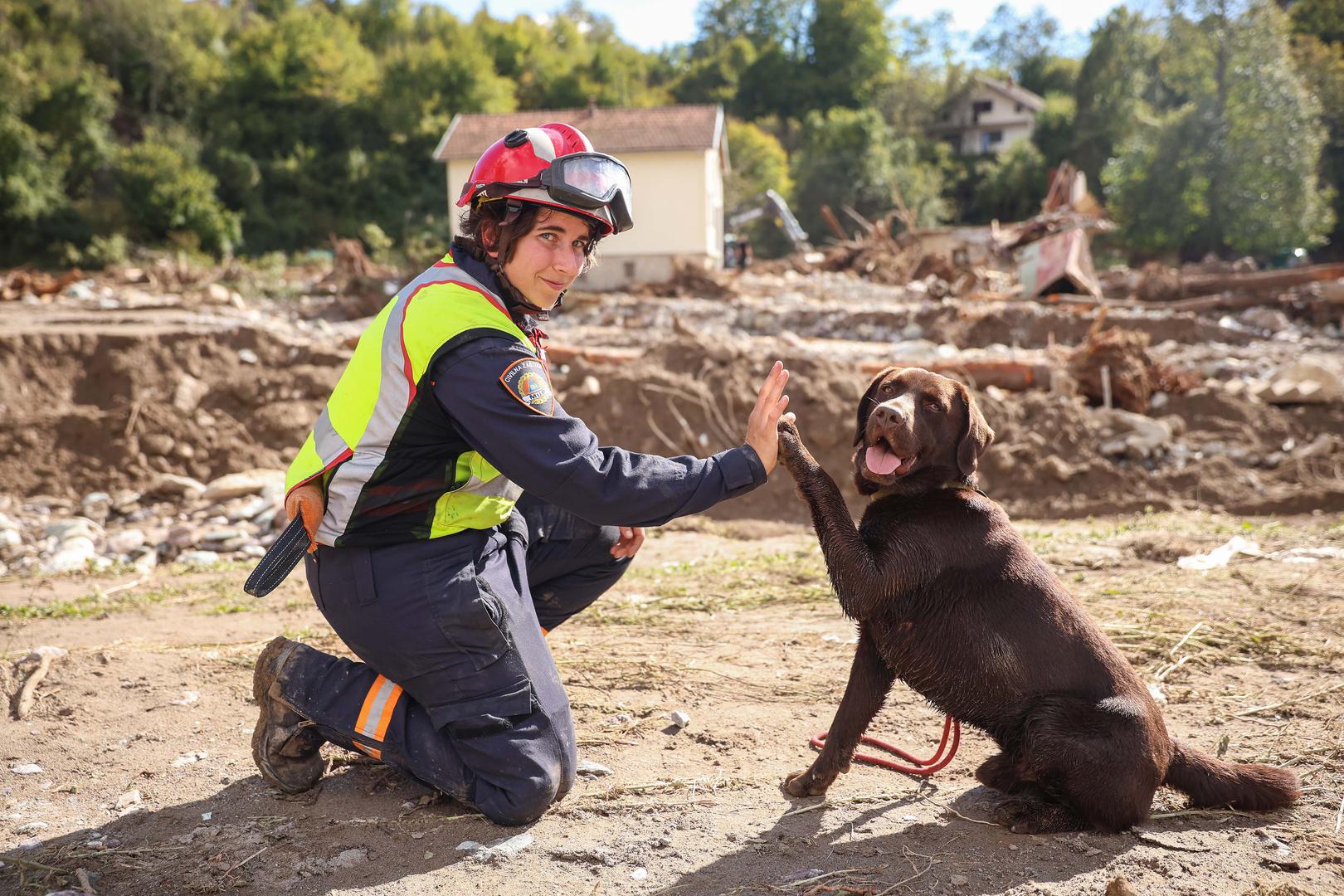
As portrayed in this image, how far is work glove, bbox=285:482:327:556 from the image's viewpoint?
309 centimetres

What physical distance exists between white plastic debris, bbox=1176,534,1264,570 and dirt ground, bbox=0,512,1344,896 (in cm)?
11

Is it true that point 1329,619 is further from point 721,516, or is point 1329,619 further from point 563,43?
point 563,43

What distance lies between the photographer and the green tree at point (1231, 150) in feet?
101

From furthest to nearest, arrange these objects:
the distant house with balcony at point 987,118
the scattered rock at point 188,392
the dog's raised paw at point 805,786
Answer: the distant house with balcony at point 987,118, the scattered rock at point 188,392, the dog's raised paw at point 805,786

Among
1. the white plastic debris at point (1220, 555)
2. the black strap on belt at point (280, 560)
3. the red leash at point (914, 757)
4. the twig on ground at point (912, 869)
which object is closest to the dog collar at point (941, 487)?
the red leash at point (914, 757)

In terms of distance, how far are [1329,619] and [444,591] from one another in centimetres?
408

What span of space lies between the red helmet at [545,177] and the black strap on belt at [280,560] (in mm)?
1147

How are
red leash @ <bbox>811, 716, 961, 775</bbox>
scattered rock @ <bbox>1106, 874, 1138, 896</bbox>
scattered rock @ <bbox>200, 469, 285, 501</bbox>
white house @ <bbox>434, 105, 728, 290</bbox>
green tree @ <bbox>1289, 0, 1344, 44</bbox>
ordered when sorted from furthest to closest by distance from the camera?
green tree @ <bbox>1289, 0, 1344, 44</bbox> → white house @ <bbox>434, 105, 728, 290</bbox> → scattered rock @ <bbox>200, 469, 285, 501</bbox> → red leash @ <bbox>811, 716, 961, 775</bbox> → scattered rock @ <bbox>1106, 874, 1138, 896</bbox>

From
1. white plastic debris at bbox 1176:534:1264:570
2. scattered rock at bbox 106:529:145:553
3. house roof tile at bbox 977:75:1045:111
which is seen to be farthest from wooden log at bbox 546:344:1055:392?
house roof tile at bbox 977:75:1045:111

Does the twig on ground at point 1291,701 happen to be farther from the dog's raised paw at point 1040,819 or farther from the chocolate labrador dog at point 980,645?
the dog's raised paw at point 1040,819

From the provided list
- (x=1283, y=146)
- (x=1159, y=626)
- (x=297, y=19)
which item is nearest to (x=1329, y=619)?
(x=1159, y=626)

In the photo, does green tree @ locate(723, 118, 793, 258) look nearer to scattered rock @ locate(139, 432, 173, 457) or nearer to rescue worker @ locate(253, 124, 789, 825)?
scattered rock @ locate(139, 432, 173, 457)

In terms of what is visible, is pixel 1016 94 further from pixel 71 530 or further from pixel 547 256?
pixel 547 256

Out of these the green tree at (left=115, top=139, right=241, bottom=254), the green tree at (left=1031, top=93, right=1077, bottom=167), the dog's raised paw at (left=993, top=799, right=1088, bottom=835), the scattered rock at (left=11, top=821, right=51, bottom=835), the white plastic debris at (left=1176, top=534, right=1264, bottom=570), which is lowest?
the scattered rock at (left=11, top=821, right=51, bottom=835)
